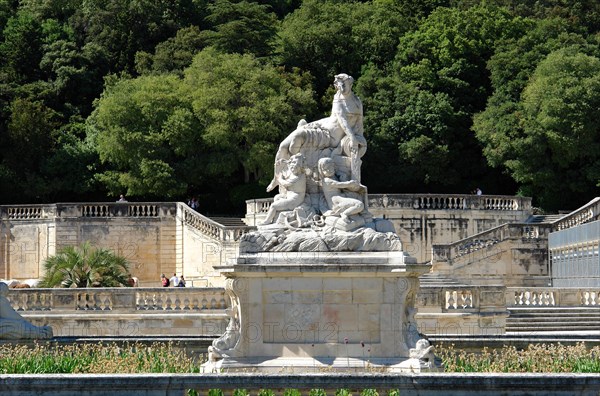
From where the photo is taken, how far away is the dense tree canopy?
6109 centimetres

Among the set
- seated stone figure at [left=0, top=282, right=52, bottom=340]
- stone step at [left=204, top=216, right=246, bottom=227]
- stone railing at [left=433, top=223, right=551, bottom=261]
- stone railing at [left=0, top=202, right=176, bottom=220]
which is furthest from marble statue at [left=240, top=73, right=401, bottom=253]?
stone railing at [left=0, top=202, right=176, bottom=220]

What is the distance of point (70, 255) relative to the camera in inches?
1591

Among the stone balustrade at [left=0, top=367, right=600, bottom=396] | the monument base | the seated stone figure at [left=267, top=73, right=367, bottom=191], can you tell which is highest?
the seated stone figure at [left=267, top=73, right=367, bottom=191]

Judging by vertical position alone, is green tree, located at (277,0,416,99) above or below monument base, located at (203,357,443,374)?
above

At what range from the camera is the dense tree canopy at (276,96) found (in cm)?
6109

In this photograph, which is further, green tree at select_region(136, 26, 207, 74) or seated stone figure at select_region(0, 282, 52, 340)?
green tree at select_region(136, 26, 207, 74)

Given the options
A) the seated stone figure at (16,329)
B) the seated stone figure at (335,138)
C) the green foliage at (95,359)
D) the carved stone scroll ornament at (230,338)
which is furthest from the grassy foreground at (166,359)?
the seated stone figure at (335,138)

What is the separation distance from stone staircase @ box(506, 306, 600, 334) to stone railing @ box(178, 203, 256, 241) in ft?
57.0

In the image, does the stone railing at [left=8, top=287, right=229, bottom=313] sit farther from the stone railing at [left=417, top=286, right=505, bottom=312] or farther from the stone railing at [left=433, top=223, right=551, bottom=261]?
the stone railing at [left=433, top=223, right=551, bottom=261]

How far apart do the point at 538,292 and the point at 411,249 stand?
17.2m

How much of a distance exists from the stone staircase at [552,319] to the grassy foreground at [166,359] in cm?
873

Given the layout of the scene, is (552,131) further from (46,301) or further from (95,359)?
(95,359)

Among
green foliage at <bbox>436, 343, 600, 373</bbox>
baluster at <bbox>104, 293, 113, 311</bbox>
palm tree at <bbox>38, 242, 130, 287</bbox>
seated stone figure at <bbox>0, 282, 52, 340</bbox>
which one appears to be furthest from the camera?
palm tree at <bbox>38, 242, 130, 287</bbox>

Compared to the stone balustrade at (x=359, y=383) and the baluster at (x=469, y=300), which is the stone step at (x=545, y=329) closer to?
the baluster at (x=469, y=300)
